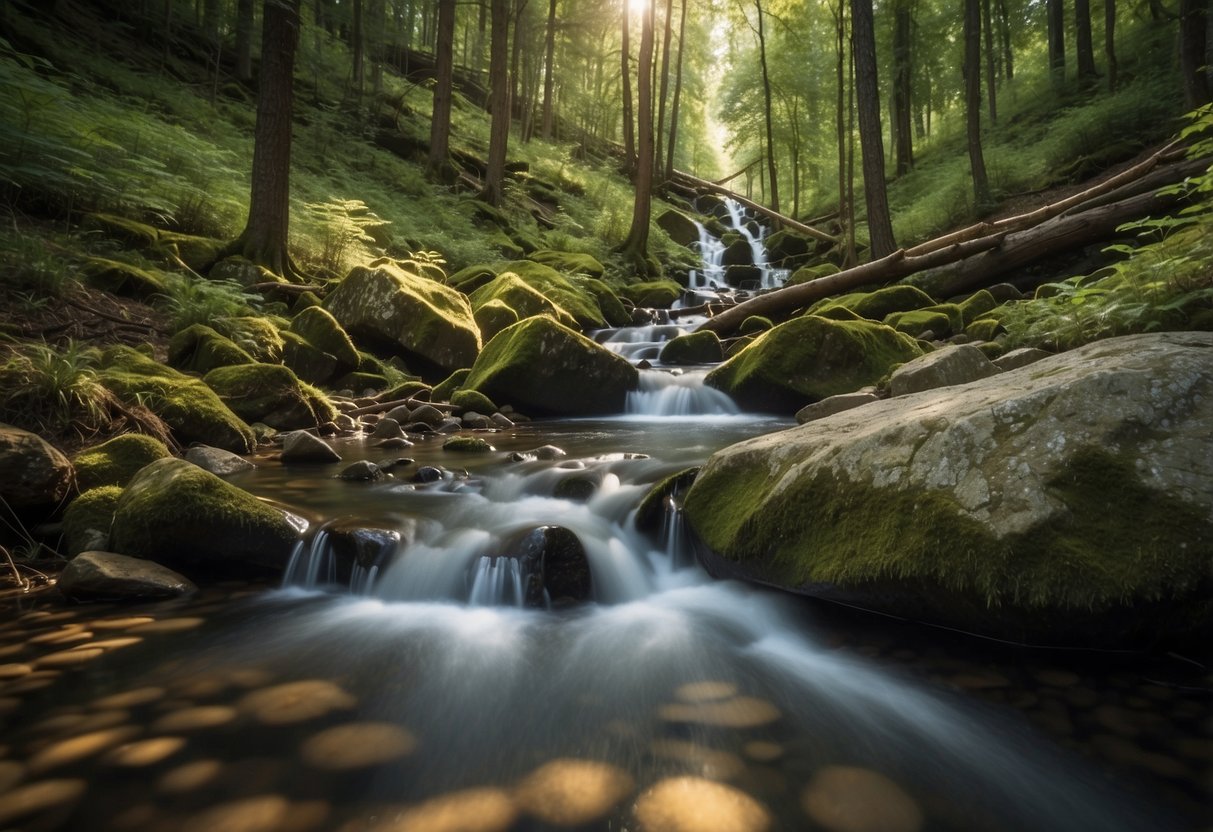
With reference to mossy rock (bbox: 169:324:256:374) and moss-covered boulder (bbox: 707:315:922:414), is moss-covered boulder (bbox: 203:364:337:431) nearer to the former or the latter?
mossy rock (bbox: 169:324:256:374)

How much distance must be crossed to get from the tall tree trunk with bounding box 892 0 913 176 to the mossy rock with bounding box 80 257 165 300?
24.7 m

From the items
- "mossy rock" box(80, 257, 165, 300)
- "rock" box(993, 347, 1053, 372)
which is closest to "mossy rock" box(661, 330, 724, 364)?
"rock" box(993, 347, 1053, 372)

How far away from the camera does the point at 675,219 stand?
85.1 feet

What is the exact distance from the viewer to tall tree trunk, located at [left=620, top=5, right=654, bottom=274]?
16406 millimetres

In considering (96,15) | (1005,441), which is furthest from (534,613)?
(96,15)

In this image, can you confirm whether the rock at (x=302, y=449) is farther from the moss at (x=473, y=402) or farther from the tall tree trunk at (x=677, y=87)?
the tall tree trunk at (x=677, y=87)

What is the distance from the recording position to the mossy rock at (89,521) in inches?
141

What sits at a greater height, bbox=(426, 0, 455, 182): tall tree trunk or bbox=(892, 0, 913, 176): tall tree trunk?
bbox=(892, 0, 913, 176): tall tree trunk

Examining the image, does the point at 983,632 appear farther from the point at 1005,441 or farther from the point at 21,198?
the point at 21,198

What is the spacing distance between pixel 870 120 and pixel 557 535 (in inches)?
488

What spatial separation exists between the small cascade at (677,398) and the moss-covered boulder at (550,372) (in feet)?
0.74

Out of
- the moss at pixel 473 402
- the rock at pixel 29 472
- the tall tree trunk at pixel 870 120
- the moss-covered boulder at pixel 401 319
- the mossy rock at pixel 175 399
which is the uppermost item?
the tall tree trunk at pixel 870 120

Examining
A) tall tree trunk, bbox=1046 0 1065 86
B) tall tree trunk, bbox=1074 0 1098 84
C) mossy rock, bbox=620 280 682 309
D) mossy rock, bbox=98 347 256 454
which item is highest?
tall tree trunk, bbox=1046 0 1065 86

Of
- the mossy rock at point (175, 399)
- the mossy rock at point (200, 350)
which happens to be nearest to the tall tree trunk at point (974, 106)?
the mossy rock at point (200, 350)
